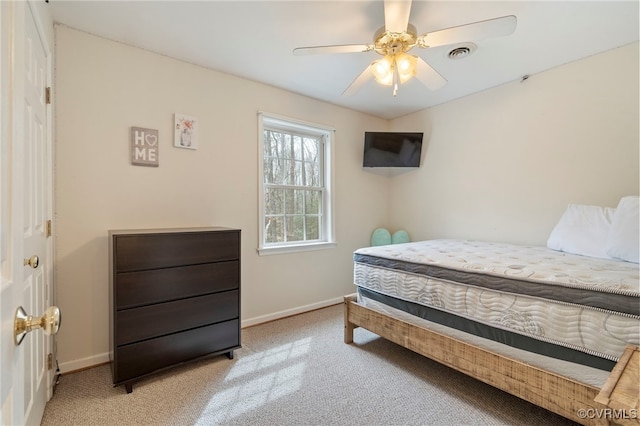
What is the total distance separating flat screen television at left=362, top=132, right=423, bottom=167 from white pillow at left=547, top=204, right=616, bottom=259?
5.46 feet

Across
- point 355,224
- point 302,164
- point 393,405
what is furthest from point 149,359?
point 355,224

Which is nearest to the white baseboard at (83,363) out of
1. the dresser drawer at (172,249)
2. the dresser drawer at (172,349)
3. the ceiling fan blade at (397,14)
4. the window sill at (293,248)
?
the dresser drawer at (172,349)

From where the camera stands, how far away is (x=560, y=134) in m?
2.61

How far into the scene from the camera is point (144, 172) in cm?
233

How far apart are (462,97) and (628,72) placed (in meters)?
1.31

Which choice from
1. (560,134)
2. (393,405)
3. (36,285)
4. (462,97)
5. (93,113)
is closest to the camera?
(36,285)

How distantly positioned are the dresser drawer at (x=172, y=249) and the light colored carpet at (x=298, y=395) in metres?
0.78

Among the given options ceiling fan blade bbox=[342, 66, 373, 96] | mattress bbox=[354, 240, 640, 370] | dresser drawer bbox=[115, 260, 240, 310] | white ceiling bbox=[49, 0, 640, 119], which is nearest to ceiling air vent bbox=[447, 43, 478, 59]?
white ceiling bbox=[49, 0, 640, 119]

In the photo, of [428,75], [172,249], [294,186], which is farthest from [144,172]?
[428,75]

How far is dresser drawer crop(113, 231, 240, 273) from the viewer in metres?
1.79

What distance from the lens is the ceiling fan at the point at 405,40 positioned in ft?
4.93

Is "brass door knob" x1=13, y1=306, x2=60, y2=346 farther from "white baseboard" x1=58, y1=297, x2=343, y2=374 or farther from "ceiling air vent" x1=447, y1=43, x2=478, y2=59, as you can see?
"ceiling air vent" x1=447, y1=43, x2=478, y2=59

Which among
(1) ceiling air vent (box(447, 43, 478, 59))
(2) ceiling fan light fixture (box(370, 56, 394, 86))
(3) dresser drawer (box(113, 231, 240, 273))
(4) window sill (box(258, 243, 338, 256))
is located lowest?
(4) window sill (box(258, 243, 338, 256))

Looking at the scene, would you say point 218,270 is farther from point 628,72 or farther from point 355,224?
point 628,72
